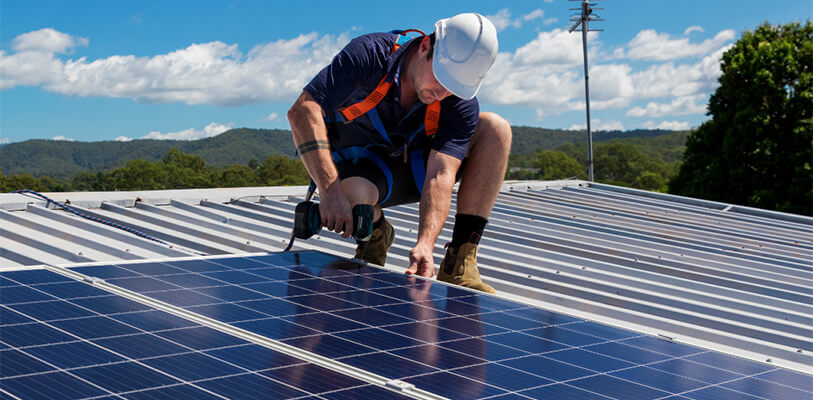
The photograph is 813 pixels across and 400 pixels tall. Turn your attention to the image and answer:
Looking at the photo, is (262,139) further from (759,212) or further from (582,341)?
(582,341)

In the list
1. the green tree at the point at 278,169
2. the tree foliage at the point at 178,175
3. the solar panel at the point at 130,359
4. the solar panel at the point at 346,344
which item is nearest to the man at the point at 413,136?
the solar panel at the point at 346,344

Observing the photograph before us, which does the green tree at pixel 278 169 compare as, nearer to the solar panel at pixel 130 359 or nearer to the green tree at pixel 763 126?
the green tree at pixel 763 126

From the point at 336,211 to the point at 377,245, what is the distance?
2.80 feet

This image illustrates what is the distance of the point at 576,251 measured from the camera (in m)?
7.41

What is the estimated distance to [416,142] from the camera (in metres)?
5.61

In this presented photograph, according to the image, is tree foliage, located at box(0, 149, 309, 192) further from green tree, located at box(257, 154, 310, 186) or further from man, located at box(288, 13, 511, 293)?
man, located at box(288, 13, 511, 293)

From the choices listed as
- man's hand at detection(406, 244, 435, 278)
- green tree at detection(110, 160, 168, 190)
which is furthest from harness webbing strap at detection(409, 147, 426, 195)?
green tree at detection(110, 160, 168, 190)

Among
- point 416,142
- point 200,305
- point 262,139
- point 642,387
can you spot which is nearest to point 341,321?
point 200,305

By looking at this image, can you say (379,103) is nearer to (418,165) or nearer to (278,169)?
(418,165)

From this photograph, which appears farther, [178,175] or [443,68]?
[178,175]

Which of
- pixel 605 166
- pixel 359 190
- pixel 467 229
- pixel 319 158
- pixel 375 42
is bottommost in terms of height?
pixel 467 229

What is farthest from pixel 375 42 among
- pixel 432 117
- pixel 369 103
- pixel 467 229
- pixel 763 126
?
Answer: pixel 763 126

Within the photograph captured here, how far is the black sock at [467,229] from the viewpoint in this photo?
5289 mm

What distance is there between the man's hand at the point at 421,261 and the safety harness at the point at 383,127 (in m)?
0.88
